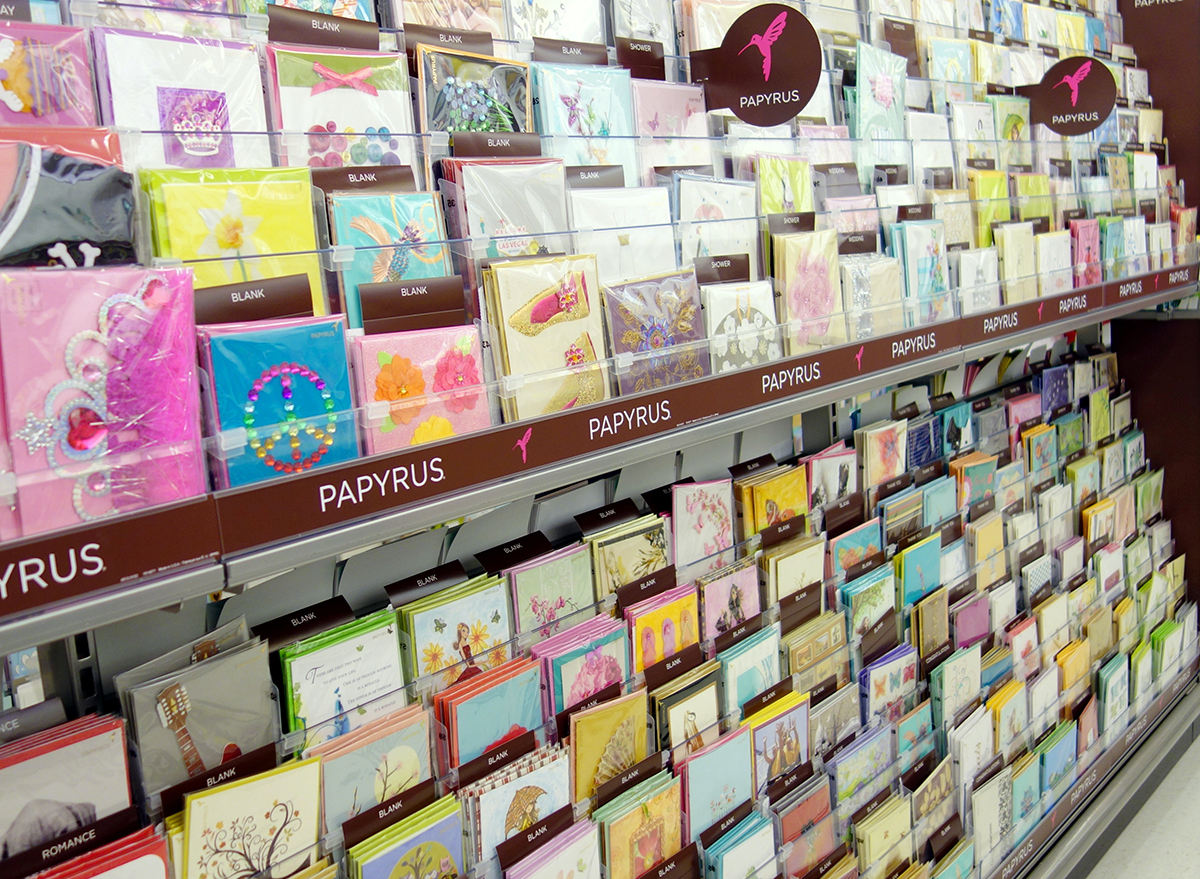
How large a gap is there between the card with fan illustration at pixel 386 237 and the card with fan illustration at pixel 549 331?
113mm

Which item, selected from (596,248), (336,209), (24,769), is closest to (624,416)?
(596,248)

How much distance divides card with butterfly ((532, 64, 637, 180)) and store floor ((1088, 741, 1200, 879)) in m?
3.10

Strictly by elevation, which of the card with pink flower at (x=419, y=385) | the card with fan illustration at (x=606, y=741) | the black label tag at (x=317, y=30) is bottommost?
the card with fan illustration at (x=606, y=741)

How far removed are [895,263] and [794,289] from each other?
0.44m

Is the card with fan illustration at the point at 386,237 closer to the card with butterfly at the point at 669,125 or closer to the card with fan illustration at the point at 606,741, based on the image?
the card with butterfly at the point at 669,125

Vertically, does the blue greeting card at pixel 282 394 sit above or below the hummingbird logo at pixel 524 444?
above

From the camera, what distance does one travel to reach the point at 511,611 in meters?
1.73

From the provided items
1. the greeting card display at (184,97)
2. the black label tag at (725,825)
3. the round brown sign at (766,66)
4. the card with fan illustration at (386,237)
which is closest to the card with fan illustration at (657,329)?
the card with fan illustration at (386,237)

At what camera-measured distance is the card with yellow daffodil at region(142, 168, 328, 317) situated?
1.20m

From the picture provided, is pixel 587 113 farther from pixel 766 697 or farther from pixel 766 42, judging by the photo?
pixel 766 697

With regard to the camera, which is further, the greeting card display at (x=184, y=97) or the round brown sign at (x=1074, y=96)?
the round brown sign at (x=1074, y=96)

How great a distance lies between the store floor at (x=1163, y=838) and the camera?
126 inches

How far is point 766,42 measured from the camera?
6.33ft

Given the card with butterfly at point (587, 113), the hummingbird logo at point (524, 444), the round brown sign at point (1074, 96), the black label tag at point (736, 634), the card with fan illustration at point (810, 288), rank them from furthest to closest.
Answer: the round brown sign at point (1074, 96)
the black label tag at point (736, 634)
the card with fan illustration at point (810, 288)
the card with butterfly at point (587, 113)
the hummingbird logo at point (524, 444)
